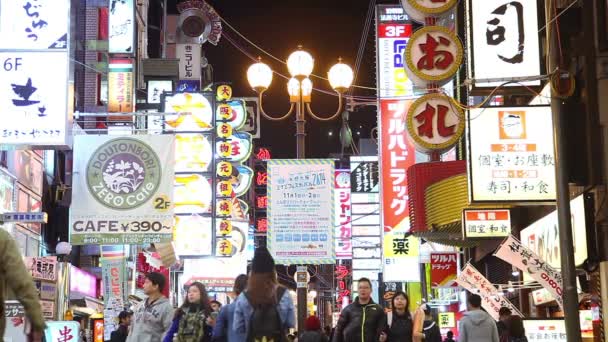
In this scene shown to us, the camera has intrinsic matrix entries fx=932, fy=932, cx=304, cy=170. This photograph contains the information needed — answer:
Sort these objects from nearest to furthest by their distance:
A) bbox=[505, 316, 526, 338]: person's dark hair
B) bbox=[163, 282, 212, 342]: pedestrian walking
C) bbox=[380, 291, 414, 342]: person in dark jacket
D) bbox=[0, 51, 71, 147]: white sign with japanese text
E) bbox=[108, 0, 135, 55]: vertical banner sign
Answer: bbox=[163, 282, 212, 342]: pedestrian walking → bbox=[380, 291, 414, 342]: person in dark jacket → bbox=[505, 316, 526, 338]: person's dark hair → bbox=[0, 51, 71, 147]: white sign with japanese text → bbox=[108, 0, 135, 55]: vertical banner sign

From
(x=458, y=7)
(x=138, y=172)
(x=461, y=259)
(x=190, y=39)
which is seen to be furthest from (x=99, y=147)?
(x=190, y=39)

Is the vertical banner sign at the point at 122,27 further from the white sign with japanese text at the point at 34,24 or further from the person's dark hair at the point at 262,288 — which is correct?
the person's dark hair at the point at 262,288

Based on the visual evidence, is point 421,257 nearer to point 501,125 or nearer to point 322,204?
point 322,204

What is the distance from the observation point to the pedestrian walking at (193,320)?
10.5 metres

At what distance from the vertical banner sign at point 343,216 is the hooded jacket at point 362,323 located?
32166 mm

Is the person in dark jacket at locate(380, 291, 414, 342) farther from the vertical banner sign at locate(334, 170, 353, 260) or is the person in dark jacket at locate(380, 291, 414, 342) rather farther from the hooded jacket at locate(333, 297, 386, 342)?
the vertical banner sign at locate(334, 170, 353, 260)

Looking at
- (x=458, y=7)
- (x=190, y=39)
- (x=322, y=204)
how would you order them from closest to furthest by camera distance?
1. (x=322, y=204)
2. (x=458, y=7)
3. (x=190, y=39)

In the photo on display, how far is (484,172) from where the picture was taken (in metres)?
16.1

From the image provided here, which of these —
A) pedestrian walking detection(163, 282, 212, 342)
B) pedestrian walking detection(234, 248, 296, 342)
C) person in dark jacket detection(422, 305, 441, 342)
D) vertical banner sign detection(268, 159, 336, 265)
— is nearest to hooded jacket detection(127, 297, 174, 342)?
pedestrian walking detection(163, 282, 212, 342)

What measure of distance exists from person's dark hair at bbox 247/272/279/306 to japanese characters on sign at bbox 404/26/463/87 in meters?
12.4

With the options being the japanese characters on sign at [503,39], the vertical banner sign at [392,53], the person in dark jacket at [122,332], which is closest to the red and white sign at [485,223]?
the japanese characters on sign at [503,39]

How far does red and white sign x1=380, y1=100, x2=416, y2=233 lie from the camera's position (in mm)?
29500

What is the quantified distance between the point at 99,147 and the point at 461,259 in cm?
1454

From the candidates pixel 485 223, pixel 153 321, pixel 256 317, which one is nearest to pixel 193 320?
pixel 153 321
